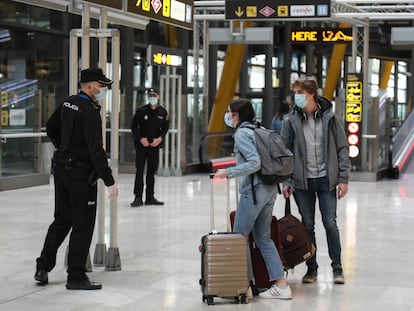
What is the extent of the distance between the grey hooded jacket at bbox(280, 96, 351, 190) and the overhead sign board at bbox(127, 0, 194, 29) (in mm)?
1834

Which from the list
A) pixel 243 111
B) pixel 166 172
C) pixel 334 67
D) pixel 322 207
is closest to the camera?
pixel 243 111

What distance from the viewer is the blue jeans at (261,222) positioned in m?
6.75

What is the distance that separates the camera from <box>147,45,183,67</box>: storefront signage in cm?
1828

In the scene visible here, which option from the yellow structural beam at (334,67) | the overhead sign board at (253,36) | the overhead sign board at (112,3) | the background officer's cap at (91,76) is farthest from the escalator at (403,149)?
the background officer's cap at (91,76)

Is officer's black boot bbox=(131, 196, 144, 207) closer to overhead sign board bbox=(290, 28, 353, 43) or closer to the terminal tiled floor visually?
the terminal tiled floor

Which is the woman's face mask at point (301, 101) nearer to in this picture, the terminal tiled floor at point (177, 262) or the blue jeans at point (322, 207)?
the blue jeans at point (322, 207)

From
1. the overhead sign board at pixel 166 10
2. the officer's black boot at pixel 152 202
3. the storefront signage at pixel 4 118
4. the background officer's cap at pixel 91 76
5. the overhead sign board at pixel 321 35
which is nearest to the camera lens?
the background officer's cap at pixel 91 76

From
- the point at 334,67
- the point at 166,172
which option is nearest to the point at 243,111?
the point at 166,172

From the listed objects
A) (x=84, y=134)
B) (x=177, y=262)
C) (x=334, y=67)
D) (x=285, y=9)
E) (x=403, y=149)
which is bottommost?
(x=177, y=262)

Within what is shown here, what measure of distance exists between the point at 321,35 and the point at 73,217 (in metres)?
13.9

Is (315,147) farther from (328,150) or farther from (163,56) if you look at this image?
(163,56)

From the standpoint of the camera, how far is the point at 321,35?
20.2 m

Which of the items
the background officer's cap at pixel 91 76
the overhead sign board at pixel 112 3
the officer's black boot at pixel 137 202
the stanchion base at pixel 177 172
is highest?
the overhead sign board at pixel 112 3

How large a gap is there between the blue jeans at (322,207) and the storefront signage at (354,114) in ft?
41.7
